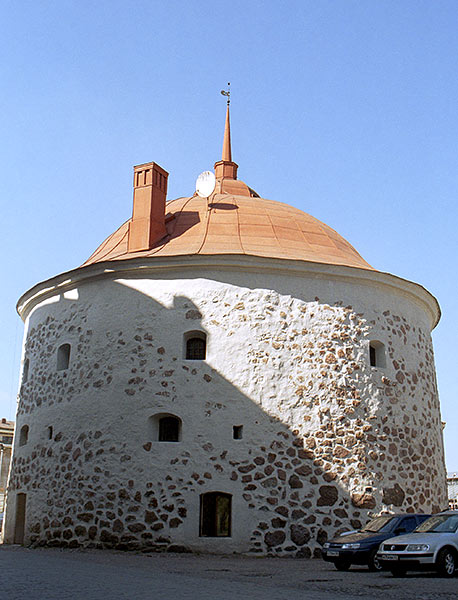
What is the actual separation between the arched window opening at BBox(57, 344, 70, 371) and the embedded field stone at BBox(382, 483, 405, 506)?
27.3 feet

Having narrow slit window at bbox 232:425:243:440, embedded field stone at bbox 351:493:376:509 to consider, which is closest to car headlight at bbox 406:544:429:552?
embedded field stone at bbox 351:493:376:509

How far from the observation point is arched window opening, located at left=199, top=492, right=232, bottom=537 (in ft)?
50.9

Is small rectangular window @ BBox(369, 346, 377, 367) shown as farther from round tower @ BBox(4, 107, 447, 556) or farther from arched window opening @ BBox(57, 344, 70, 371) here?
arched window opening @ BBox(57, 344, 70, 371)

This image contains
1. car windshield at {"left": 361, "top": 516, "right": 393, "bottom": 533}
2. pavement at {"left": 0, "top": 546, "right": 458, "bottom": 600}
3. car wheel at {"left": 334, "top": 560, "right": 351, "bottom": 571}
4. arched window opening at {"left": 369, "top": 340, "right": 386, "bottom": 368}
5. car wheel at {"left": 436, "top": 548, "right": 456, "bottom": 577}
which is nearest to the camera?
pavement at {"left": 0, "top": 546, "right": 458, "bottom": 600}

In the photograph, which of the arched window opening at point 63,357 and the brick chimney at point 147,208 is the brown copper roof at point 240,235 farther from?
the arched window opening at point 63,357

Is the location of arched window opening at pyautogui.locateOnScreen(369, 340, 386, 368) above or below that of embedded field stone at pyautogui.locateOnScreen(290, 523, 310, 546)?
above

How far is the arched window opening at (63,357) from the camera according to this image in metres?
18.2

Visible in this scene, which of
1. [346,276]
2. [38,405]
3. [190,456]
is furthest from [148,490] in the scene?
[346,276]

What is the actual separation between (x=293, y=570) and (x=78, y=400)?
7163 millimetres

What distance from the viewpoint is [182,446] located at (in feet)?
52.3

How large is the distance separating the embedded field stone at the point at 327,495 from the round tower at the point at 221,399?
0.02m

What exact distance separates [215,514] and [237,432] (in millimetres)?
1814

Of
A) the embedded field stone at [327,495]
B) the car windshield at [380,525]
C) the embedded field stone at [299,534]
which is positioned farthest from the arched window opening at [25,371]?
the car windshield at [380,525]

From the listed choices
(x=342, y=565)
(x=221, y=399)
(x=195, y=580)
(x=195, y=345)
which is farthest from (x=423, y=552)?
(x=195, y=345)
